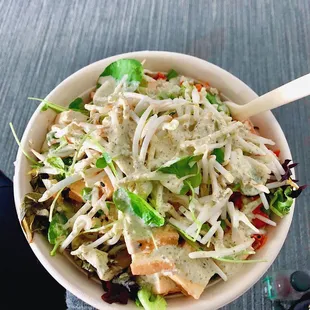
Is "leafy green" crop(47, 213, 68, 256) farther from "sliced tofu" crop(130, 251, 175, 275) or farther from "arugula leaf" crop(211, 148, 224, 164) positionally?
"arugula leaf" crop(211, 148, 224, 164)

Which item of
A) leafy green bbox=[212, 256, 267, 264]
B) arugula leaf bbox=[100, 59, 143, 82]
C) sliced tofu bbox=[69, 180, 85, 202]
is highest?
arugula leaf bbox=[100, 59, 143, 82]

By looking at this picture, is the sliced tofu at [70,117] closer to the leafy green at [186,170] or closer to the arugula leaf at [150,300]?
the leafy green at [186,170]

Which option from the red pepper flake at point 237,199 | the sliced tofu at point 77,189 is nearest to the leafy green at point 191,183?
the red pepper flake at point 237,199

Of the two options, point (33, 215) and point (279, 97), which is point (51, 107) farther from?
point (279, 97)

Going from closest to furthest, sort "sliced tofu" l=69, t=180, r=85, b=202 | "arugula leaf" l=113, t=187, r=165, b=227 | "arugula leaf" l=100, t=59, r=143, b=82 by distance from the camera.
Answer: "arugula leaf" l=113, t=187, r=165, b=227 < "sliced tofu" l=69, t=180, r=85, b=202 < "arugula leaf" l=100, t=59, r=143, b=82

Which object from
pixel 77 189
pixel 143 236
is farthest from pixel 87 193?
pixel 143 236

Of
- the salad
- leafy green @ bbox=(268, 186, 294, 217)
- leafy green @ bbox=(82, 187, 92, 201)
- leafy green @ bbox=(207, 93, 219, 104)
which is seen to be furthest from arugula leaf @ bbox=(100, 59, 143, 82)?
leafy green @ bbox=(268, 186, 294, 217)
